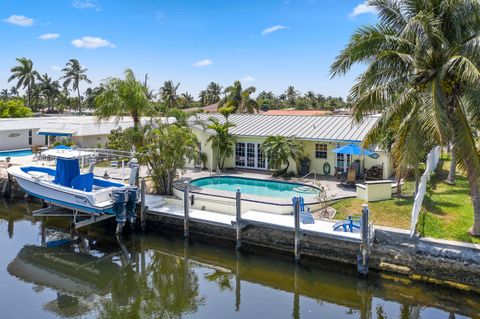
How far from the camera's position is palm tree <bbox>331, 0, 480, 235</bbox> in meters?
11.6

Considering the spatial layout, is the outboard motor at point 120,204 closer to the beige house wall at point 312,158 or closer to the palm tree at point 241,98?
the beige house wall at point 312,158

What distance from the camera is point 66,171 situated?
60.4 feet

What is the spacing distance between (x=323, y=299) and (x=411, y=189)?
9860mm

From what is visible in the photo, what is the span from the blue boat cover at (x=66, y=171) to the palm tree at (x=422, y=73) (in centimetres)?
1253

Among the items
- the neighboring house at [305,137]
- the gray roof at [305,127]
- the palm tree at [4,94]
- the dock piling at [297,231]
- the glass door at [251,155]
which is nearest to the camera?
the dock piling at [297,231]

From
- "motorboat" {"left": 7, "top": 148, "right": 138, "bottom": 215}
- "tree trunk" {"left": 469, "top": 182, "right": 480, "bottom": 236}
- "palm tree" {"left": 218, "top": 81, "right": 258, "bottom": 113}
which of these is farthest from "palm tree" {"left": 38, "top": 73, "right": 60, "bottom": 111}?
"tree trunk" {"left": 469, "top": 182, "right": 480, "bottom": 236}

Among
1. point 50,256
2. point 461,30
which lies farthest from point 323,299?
point 50,256

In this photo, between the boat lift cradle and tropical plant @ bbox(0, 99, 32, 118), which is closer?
the boat lift cradle

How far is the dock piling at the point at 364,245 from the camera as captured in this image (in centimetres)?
1243

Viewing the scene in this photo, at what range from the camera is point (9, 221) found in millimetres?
20125

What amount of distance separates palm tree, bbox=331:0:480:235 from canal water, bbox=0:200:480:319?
423cm

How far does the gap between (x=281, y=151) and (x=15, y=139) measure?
28939 mm

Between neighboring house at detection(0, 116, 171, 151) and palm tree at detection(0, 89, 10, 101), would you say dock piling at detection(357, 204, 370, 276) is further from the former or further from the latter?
palm tree at detection(0, 89, 10, 101)

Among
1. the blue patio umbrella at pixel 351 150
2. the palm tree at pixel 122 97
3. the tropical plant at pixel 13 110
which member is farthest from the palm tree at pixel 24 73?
the blue patio umbrella at pixel 351 150
